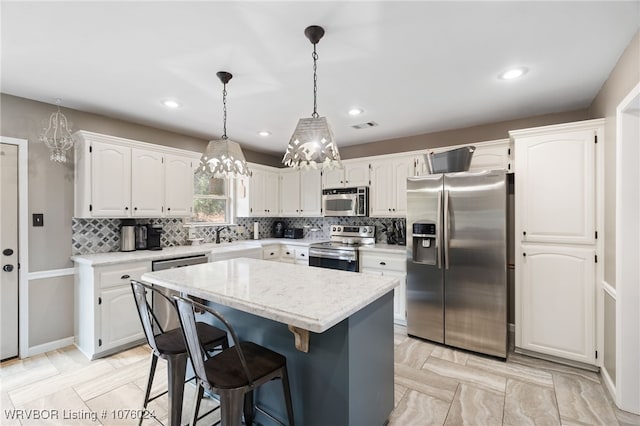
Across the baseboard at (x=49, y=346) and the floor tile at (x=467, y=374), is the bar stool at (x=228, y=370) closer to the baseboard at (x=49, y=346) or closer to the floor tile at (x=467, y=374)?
the floor tile at (x=467, y=374)

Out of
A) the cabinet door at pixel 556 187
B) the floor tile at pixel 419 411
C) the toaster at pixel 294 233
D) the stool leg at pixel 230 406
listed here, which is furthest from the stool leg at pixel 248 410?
the toaster at pixel 294 233

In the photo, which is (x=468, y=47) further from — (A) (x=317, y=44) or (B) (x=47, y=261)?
(B) (x=47, y=261)

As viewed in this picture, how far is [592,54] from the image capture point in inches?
82.4

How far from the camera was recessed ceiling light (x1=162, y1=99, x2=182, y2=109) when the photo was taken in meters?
2.95

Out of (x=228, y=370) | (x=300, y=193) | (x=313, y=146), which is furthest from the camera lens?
(x=300, y=193)

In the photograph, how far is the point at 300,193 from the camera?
5051 mm

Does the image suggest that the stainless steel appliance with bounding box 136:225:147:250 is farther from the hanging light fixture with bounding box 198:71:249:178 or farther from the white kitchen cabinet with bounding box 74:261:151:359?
the hanging light fixture with bounding box 198:71:249:178

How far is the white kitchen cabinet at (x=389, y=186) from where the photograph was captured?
401 centimetres

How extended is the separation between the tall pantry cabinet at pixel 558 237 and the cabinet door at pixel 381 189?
1.55 meters

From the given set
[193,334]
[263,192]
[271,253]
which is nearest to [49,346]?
[271,253]

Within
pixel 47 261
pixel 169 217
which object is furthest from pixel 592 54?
pixel 47 261

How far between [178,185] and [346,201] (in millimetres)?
2264

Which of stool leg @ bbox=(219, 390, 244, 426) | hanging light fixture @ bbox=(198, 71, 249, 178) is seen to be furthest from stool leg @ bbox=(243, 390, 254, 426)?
hanging light fixture @ bbox=(198, 71, 249, 178)

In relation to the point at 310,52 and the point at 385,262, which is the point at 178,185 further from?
the point at 385,262
